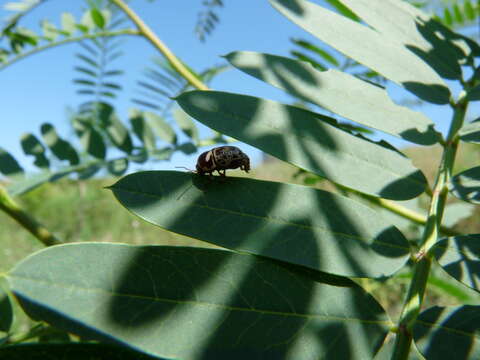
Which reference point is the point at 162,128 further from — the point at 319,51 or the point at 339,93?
the point at 339,93

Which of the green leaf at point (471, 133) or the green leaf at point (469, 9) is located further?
the green leaf at point (469, 9)

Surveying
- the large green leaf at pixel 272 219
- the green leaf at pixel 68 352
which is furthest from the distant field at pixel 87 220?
the green leaf at pixel 68 352

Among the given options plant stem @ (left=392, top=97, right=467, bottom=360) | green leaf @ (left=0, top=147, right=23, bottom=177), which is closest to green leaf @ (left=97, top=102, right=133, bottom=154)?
green leaf @ (left=0, top=147, right=23, bottom=177)

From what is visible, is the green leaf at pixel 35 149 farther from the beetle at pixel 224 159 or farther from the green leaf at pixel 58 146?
the beetle at pixel 224 159

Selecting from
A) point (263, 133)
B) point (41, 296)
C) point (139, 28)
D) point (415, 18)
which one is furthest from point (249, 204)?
point (139, 28)

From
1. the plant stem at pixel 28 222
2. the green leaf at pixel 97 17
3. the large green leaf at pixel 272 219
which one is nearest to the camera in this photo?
the large green leaf at pixel 272 219

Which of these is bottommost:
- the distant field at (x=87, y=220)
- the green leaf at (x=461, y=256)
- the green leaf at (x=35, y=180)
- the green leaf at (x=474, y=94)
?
the distant field at (x=87, y=220)

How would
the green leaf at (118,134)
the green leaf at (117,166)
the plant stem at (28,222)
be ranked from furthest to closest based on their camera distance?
1. the green leaf at (118,134)
2. the green leaf at (117,166)
3. the plant stem at (28,222)
